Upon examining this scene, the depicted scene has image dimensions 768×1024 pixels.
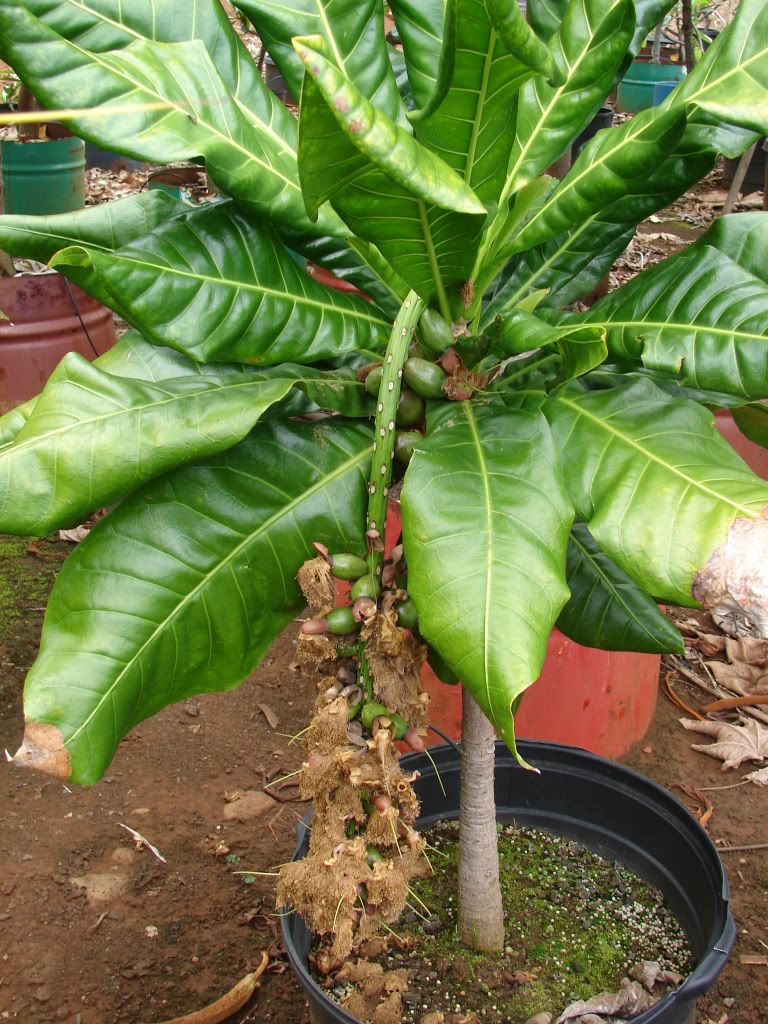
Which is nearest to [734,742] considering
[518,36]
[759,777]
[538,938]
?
[759,777]

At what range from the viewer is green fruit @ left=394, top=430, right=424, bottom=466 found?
44.3 inches

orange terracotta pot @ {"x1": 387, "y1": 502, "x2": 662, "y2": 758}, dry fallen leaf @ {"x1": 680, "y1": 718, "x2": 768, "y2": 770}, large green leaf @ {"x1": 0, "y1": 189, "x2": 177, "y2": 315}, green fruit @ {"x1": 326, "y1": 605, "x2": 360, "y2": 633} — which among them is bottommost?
dry fallen leaf @ {"x1": 680, "y1": 718, "x2": 768, "y2": 770}

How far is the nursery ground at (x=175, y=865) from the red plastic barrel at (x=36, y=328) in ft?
3.44

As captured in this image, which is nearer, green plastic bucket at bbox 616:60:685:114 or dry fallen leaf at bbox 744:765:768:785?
dry fallen leaf at bbox 744:765:768:785

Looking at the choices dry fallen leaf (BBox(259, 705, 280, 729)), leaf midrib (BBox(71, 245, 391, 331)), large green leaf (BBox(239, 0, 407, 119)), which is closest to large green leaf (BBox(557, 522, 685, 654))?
leaf midrib (BBox(71, 245, 391, 331))

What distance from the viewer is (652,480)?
980 millimetres

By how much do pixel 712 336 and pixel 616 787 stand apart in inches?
38.3

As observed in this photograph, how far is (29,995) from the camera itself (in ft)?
6.16

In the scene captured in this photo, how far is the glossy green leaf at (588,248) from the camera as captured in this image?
111 centimetres

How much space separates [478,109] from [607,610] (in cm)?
69

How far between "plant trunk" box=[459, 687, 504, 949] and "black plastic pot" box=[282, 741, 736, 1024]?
0.74 feet

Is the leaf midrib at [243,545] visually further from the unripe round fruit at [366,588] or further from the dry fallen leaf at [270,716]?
the dry fallen leaf at [270,716]

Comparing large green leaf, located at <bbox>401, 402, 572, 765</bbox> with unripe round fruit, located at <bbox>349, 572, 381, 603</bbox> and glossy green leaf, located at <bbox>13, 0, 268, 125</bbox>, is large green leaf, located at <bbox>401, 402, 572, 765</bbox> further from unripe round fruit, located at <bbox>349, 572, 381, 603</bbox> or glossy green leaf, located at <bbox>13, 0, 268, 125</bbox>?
glossy green leaf, located at <bbox>13, 0, 268, 125</bbox>

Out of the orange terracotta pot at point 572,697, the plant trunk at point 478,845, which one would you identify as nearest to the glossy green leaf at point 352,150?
the plant trunk at point 478,845
